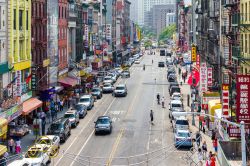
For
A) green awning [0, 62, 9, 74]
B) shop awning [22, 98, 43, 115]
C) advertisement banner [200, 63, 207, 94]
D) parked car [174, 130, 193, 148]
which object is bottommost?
parked car [174, 130, 193, 148]

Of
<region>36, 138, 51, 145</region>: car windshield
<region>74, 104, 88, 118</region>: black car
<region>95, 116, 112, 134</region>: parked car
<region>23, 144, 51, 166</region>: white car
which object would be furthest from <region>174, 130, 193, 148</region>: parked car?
<region>74, 104, 88, 118</region>: black car

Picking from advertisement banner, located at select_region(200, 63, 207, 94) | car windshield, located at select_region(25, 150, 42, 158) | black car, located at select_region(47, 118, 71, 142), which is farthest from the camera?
advertisement banner, located at select_region(200, 63, 207, 94)

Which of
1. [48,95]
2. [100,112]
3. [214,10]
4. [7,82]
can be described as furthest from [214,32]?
[7,82]

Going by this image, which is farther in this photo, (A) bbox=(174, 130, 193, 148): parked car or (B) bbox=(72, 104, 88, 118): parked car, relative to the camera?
(B) bbox=(72, 104, 88, 118): parked car

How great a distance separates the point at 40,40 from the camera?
64938 millimetres

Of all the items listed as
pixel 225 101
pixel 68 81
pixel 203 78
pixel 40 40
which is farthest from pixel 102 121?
pixel 68 81

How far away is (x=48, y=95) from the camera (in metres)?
63.8

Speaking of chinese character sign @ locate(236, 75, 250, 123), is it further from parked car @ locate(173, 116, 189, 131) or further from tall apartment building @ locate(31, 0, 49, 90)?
tall apartment building @ locate(31, 0, 49, 90)

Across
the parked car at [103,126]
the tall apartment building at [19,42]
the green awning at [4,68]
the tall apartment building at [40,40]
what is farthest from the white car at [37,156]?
the tall apartment building at [40,40]

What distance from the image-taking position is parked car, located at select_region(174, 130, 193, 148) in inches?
1768

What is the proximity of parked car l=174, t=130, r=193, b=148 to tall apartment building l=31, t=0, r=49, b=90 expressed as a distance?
21.6m

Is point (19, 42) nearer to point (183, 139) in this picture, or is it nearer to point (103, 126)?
point (103, 126)

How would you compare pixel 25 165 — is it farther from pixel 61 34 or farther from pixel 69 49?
pixel 69 49

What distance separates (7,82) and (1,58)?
2616mm
